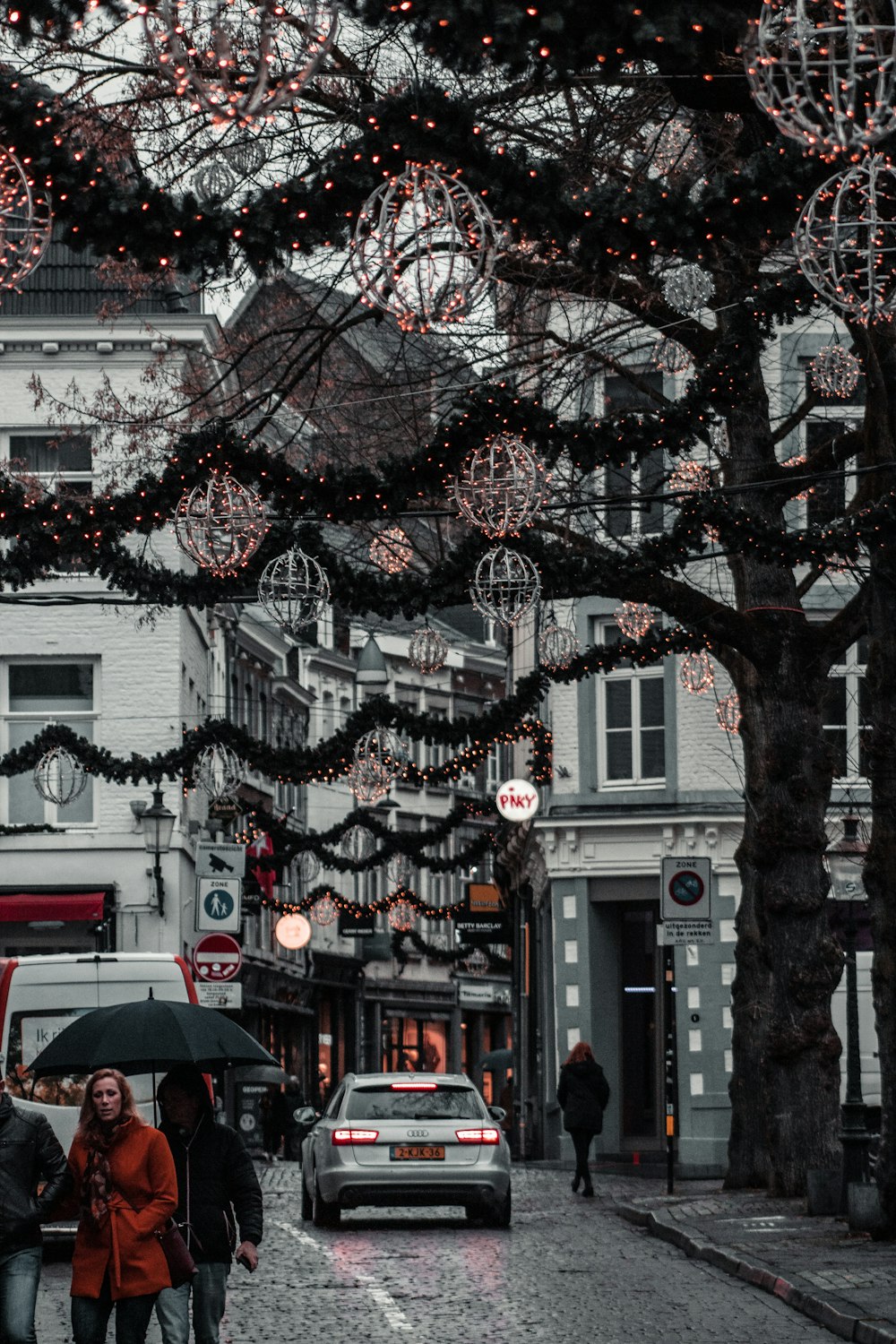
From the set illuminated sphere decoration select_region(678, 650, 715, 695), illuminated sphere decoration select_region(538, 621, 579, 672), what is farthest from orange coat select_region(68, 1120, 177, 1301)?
illuminated sphere decoration select_region(678, 650, 715, 695)

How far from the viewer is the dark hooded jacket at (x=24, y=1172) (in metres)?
10.3

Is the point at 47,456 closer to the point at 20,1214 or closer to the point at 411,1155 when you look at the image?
the point at 411,1155

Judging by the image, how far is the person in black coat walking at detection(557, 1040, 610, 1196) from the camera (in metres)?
27.0

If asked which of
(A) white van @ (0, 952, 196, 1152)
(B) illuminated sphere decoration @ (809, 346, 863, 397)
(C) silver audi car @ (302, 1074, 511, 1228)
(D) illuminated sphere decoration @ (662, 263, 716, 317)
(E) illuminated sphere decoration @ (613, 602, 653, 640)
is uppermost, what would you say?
(B) illuminated sphere decoration @ (809, 346, 863, 397)

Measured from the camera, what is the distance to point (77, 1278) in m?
9.73

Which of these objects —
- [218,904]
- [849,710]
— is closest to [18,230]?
[218,904]

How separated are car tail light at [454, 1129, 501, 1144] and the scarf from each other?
12068mm

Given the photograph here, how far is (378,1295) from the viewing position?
619 inches

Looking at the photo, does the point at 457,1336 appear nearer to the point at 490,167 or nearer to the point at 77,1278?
the point at 77,1278

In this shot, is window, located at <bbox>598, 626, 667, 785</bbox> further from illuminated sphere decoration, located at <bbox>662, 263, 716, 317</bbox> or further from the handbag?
the handbag

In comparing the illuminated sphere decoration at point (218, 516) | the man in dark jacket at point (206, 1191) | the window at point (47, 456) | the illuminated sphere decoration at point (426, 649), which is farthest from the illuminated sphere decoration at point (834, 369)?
the window at point (47, 456)

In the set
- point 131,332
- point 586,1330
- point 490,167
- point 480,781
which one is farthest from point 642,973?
point 480,781

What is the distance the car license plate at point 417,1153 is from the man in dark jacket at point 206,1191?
1109 centimetres

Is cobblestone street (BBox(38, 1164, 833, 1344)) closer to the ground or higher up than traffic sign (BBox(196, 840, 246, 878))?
closer to the ground
